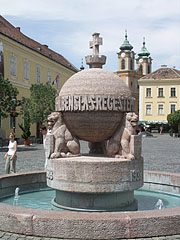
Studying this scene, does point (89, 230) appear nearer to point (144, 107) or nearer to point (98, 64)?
point (98, 64)

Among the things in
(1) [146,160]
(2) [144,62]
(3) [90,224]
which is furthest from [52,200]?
(2) [144,62]

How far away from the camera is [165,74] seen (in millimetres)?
63094

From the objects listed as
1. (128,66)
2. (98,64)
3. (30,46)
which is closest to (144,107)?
(128,66)

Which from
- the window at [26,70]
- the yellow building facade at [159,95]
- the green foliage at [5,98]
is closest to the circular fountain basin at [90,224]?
the green foliage at [5,98]

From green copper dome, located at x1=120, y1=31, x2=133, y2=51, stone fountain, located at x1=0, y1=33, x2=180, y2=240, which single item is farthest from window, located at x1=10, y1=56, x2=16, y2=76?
green copper dome, located at x1=120, y1=31, x2=133, y2=51

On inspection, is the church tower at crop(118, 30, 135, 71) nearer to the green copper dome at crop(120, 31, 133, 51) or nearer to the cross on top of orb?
the green copper dome at crop(120, 31, 133, 51)

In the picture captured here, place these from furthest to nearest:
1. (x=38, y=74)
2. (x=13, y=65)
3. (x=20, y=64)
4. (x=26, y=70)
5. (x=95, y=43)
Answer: (x=38, y=74), (x=26, y=70), (x=20, y=64), (x=13, y=65), (x=95, y=43)

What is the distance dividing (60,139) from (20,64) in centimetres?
2817

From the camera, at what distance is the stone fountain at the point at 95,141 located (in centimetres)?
637

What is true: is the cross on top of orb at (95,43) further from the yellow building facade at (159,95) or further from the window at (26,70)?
the yellow building facade at (159,95)

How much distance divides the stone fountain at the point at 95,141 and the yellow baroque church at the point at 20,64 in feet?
76.8

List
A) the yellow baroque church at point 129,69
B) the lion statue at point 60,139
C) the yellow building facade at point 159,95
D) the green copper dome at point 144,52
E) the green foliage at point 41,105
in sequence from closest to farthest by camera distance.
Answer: the lion statue at point 60,139
the green foliage at point 41,105
the yellow building facade at point 159,95
the yellow baroque church at point 129,69
the green copper dome at point 144,52

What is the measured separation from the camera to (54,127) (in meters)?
7.09

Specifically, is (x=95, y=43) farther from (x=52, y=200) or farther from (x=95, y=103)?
(x=52, y=200)
